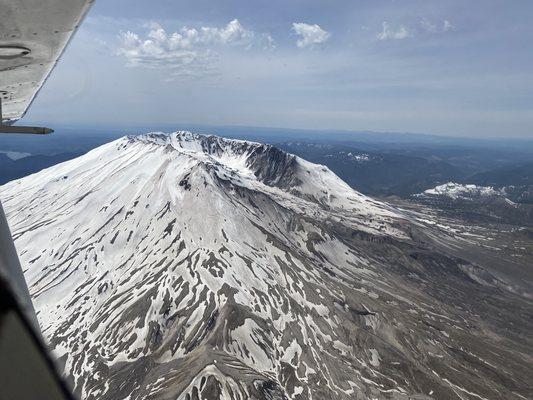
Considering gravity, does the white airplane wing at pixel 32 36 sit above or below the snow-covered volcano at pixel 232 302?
above

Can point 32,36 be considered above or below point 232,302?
above

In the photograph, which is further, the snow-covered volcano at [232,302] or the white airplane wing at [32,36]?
the snow-covered volcano at [232,302]

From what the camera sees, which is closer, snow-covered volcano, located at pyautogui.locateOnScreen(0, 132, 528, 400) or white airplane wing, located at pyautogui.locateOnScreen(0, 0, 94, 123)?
white airplane wing, located at pyautogui.locateOnScreen(0, 0, 94, 123)

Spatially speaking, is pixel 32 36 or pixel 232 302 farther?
pixel 232 302

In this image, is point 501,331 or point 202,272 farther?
point 501,331

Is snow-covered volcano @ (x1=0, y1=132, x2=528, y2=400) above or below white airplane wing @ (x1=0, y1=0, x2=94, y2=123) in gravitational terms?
below

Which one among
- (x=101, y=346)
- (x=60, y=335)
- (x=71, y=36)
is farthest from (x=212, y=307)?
(x=71, y=36)

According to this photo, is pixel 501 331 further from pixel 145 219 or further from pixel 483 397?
pixel 145 219

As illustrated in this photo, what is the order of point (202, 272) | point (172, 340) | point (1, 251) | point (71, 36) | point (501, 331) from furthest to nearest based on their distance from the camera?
point (501, 331) < point (202, 272) < point (172, 340) < point (71, 36) < point (1, 251)
